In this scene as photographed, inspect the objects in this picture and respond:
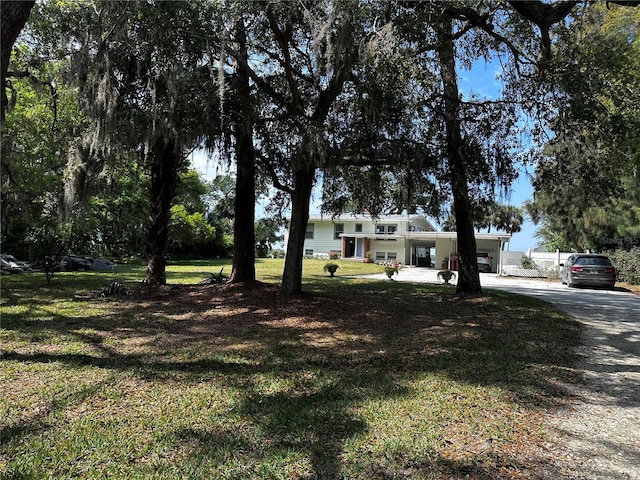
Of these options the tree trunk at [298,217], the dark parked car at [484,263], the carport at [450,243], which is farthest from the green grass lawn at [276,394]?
the carport at [450,243]

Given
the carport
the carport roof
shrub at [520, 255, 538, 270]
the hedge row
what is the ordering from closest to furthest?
the hedge row
shrub at [520, 255, 538, 270]
the carport roof
the carport

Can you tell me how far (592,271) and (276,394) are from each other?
1738 cm

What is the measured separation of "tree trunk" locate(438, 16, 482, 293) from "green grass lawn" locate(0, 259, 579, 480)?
3.50 m

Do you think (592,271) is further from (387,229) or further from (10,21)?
(10,21)

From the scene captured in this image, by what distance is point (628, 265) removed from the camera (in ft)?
62.4

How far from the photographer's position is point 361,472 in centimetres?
276

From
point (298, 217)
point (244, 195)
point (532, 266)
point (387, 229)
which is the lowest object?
point (532, 266)

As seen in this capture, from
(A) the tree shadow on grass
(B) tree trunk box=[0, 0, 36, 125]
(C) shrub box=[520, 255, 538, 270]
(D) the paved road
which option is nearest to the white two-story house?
(C) shrub box=[520, 255, 538, 270]

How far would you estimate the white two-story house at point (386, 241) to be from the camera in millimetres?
33188

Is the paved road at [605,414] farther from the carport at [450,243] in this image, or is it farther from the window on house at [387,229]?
the window on house at [387,229]

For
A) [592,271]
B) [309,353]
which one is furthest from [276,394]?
[592,271]

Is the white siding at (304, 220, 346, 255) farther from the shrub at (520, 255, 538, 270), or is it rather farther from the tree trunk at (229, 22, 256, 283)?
the tree trunk at (229, 22, 256, 283)

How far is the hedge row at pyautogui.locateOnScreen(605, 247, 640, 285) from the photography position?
18562 mm

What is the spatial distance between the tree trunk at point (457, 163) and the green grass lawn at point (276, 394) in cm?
350
